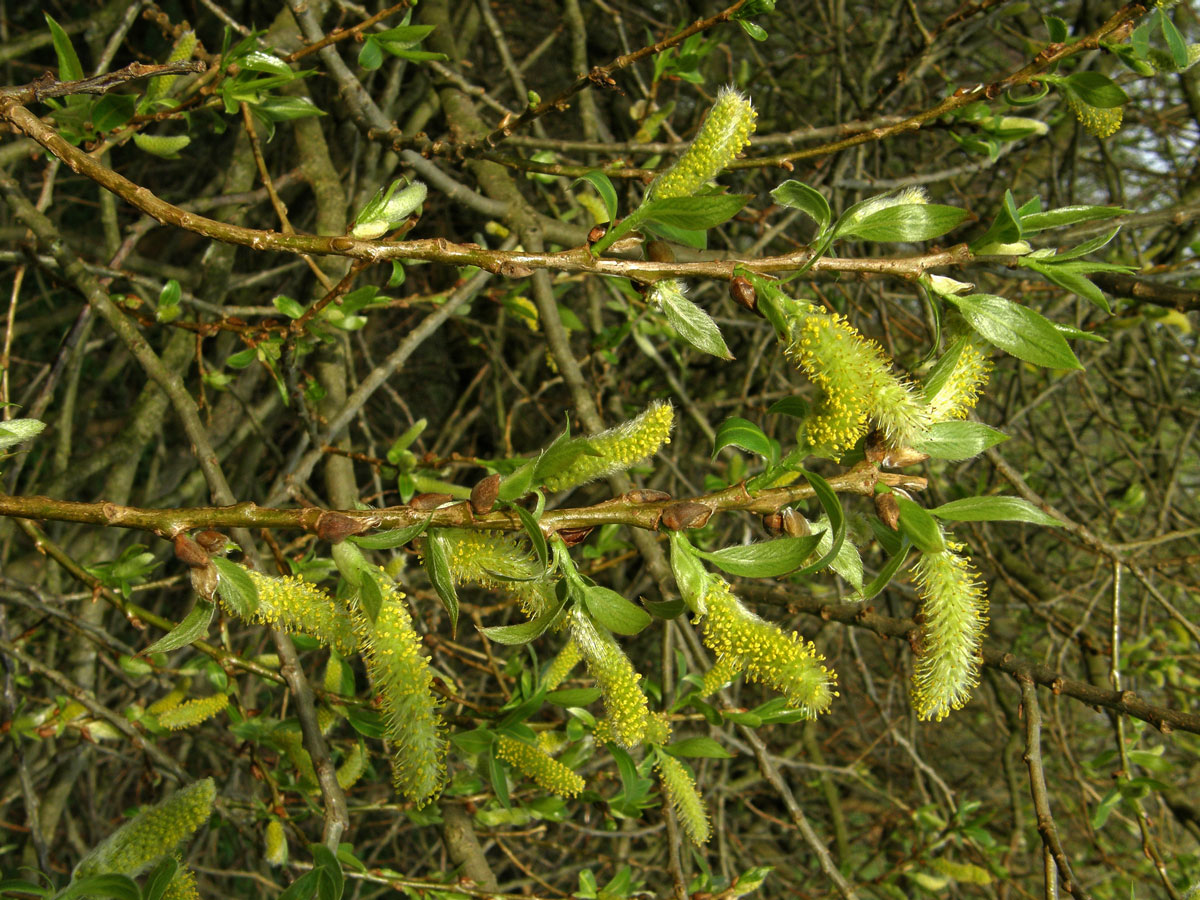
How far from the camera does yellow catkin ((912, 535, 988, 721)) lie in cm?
97

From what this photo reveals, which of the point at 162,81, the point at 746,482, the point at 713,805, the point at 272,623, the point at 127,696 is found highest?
the point at 162,81

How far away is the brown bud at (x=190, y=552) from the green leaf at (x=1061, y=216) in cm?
103

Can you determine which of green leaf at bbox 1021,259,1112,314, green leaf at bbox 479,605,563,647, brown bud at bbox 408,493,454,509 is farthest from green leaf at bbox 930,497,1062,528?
brown bud at bbox 408,493,454,509

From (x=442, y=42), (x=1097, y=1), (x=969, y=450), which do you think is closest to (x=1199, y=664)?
(x=1097, y=1)

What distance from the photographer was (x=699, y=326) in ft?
3.27

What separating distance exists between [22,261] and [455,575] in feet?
4.49

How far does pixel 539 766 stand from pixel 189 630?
628mm

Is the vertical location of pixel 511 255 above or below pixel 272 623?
above

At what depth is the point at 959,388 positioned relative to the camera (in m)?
1.01

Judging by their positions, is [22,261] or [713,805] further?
[713,805]

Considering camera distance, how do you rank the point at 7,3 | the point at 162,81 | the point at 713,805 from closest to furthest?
the point at 162,81, the point at 713,805, the point at 7,3

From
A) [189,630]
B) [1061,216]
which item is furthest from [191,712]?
[1061,216]

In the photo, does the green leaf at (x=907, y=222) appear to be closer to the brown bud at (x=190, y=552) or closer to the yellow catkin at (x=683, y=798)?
the brown bud at (x=190, y=552)

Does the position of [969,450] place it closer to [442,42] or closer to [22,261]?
[22,261]
